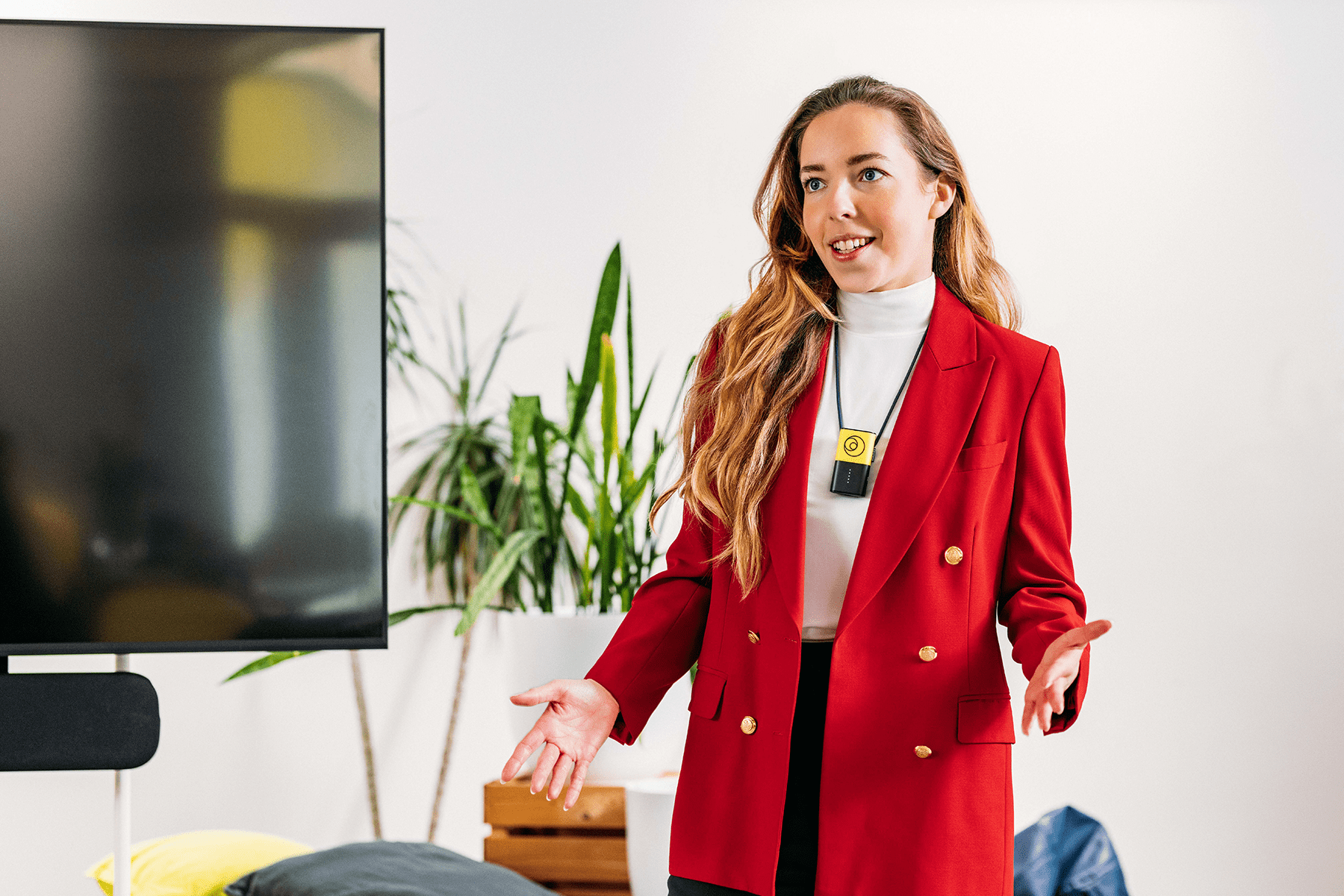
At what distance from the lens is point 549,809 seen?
2.03 meters

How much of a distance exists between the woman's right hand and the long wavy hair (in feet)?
0.62

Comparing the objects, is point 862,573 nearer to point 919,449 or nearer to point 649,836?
point 919,449

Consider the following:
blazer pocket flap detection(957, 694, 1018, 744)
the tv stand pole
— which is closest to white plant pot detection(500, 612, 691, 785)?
the tv stand pole

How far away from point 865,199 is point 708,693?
20.7 inches

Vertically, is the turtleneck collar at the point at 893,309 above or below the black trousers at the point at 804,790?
above

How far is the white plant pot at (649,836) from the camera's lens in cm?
187

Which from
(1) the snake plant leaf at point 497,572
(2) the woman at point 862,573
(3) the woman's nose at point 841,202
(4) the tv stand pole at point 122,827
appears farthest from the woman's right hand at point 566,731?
(1) the snake plant leaf at point 497,572

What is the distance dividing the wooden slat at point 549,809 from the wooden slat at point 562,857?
0.03 metres

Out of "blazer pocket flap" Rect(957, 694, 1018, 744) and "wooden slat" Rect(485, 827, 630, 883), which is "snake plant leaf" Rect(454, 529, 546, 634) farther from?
"blazer pocket flap" Rect(957, 694, 1018, 744)

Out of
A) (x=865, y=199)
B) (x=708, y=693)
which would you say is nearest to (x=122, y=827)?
(x=708, y=693)

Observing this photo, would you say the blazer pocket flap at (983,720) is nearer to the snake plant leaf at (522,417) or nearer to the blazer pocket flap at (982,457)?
the blazer pocket flap at (982,457)

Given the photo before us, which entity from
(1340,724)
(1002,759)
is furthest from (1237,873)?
(1002,759)

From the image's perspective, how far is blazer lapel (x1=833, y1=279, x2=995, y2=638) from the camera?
1.00 meters

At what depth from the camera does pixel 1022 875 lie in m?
1.91
